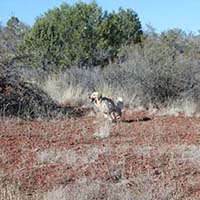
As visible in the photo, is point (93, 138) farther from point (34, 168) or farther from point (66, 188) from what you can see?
point (66, 188)

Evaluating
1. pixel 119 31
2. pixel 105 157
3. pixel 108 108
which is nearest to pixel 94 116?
pixel 108 108

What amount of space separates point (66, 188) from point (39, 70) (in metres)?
14.3

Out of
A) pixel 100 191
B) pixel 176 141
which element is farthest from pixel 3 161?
pixel 176 141

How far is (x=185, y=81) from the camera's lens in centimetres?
1850

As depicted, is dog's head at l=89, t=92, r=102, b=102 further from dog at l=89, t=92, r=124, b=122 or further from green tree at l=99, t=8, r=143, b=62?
green tree at l=99, t=8, r=143, b=62

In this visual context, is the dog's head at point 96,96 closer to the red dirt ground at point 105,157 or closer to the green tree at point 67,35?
the red dirt ground at point 105,157

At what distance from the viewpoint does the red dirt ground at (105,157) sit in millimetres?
7418

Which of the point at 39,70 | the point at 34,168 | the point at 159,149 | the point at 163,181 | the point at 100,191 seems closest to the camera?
the point at 100,191

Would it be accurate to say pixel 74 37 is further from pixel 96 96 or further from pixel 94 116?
pixel 96 96

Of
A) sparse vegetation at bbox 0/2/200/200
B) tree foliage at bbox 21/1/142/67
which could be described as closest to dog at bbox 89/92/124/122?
sparse vegetation at bbox 0/2/200/200

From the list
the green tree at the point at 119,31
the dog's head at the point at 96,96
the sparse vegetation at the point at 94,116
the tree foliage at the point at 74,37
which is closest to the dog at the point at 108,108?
the dog's head at the point at 96,96

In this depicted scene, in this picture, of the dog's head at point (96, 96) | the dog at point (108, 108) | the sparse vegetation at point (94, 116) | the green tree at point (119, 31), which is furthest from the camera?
the green tree at point (119, 31)

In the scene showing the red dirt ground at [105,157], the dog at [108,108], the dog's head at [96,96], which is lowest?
the red dirt ground at [105,157]

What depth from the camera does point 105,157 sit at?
913 centimetres
